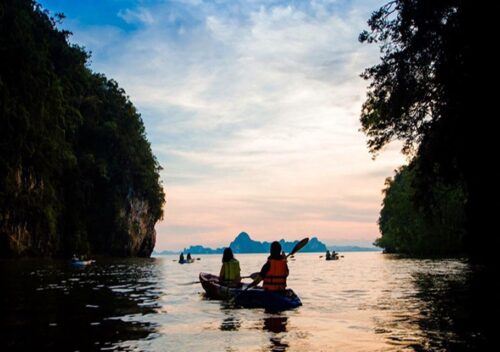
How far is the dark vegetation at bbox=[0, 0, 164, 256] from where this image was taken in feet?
160

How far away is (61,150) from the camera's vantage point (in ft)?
197

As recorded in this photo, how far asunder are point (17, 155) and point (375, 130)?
124 ft

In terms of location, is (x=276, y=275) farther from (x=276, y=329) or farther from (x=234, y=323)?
(x=276, y=329)

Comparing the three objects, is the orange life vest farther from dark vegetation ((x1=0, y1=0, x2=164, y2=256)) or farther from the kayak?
dark vegetation ((x1=0, y1=0, x2=164, y2=256))

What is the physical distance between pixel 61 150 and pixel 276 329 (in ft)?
178

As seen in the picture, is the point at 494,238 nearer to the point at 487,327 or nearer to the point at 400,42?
the point at 400,42

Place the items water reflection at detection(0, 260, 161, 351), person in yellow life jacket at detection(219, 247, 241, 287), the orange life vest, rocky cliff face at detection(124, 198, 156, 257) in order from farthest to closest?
rocky cliff face at detection(124, 198, 156, 257) < person in yellow life jacket at detection(219, 247, 241, 287) < the orange life vest < water reflection at detection(0, 260, 161, 351)

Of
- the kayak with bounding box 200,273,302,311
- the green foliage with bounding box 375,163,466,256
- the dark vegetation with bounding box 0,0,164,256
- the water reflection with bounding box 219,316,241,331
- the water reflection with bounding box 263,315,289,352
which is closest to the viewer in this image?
the water reflection with bounding box 263,315,289,352

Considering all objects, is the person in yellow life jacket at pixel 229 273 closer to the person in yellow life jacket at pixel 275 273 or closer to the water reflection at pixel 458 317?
the person in yellow life jacket at pixel 275 273

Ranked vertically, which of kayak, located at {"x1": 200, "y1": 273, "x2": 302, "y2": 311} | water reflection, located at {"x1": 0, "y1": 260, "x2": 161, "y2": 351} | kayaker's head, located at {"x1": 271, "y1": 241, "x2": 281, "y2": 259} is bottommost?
water reflection, located at {"x1": 0, "y1": 260, "x2": 161, "y2": 351}

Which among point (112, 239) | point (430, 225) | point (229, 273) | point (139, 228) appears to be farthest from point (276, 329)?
point (139, 228)

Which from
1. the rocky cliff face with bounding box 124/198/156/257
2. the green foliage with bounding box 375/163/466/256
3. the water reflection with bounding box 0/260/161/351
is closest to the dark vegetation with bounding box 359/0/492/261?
the water reflection with bounding box 0/260/161/351

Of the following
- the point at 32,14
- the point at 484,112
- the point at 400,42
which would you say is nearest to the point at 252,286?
the point at 484,112

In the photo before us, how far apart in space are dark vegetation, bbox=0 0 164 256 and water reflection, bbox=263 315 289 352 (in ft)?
135
